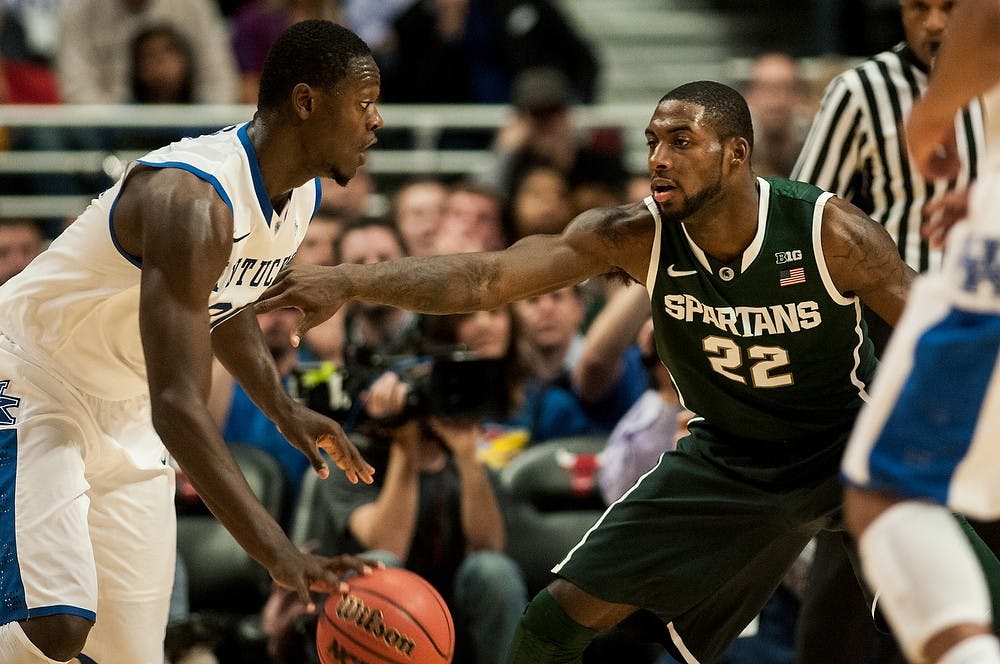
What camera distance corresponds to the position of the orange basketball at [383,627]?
4254mm

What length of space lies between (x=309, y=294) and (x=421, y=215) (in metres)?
3.99

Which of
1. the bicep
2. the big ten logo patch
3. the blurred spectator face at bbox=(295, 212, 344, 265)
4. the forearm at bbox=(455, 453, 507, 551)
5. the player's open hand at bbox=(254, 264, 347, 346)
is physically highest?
the bicep

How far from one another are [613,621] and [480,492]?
1482 millimetres

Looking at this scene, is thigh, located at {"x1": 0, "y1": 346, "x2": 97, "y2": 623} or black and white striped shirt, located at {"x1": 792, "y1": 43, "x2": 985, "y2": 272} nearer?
thigh, located at {"x1": 0, "y1": 346, "x2": 97, "y2": 623}

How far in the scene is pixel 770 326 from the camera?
438 centimetres

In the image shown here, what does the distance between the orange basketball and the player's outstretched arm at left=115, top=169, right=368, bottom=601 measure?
0.51m

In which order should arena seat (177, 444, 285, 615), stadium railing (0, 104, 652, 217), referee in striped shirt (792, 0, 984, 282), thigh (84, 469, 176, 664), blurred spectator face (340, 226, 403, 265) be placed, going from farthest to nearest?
stadium railing (0, 104, 652, 217) → blurred spectator face (340, 226, 403, 265) → arena seat (177, 444, 285, 615) → referee in striped shirt (792, 0, 984, 282) → thigh (84, 469, 176, 664)

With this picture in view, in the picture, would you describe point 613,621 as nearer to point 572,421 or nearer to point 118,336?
point 118,336

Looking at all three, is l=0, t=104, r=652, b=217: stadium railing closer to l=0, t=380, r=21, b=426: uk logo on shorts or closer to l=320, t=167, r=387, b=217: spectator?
l=320, t=167, r=387, b=217: spectator

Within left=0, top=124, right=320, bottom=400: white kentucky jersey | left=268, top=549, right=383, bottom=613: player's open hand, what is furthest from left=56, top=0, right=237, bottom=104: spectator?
left=268, top=549, right=383, bottom=613: player's open hand

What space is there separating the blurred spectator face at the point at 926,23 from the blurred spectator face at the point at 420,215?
11.0ft

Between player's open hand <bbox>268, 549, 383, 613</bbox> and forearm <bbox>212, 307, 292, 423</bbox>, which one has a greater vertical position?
forearm <bbox>212, 307, 292, 423</bbox>

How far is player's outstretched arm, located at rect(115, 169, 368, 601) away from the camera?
370 cm

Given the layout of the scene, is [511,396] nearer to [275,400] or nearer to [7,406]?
[275,400]
